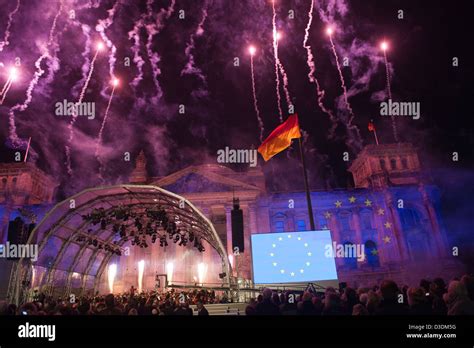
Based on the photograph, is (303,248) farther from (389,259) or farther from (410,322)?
(389,259)

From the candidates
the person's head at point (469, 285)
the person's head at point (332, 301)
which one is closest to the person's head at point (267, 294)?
the person's head at point (332, 301)

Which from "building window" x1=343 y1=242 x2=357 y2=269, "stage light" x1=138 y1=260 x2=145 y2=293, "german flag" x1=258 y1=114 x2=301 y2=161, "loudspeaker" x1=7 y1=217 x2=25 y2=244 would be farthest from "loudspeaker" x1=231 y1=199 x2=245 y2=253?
"building window" x1=343 y1=242 x2=357 y2=269

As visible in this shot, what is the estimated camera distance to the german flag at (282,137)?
59.4ft

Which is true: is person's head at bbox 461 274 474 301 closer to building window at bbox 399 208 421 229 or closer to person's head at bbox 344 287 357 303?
person's head at bbox 344 287 357 303

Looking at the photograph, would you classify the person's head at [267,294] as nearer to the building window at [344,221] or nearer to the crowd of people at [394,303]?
the crowd of people at [394,303]

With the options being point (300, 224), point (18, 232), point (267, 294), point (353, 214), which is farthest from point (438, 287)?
point (353, 214)

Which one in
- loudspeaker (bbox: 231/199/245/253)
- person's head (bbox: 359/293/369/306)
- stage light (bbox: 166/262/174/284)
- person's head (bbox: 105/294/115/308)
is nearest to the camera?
person's head (bbox: 359/293/369/306)

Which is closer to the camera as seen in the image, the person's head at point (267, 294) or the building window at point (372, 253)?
the person's head at point (267, 294)

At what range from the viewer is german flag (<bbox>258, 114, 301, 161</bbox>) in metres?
18.1

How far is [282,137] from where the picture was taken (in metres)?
18.8

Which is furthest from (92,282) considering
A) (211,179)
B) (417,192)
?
(417,192)

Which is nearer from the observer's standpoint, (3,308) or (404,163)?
(3,308)

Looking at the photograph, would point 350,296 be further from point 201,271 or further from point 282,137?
point 201,271

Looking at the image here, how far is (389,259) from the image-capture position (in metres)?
40.3
